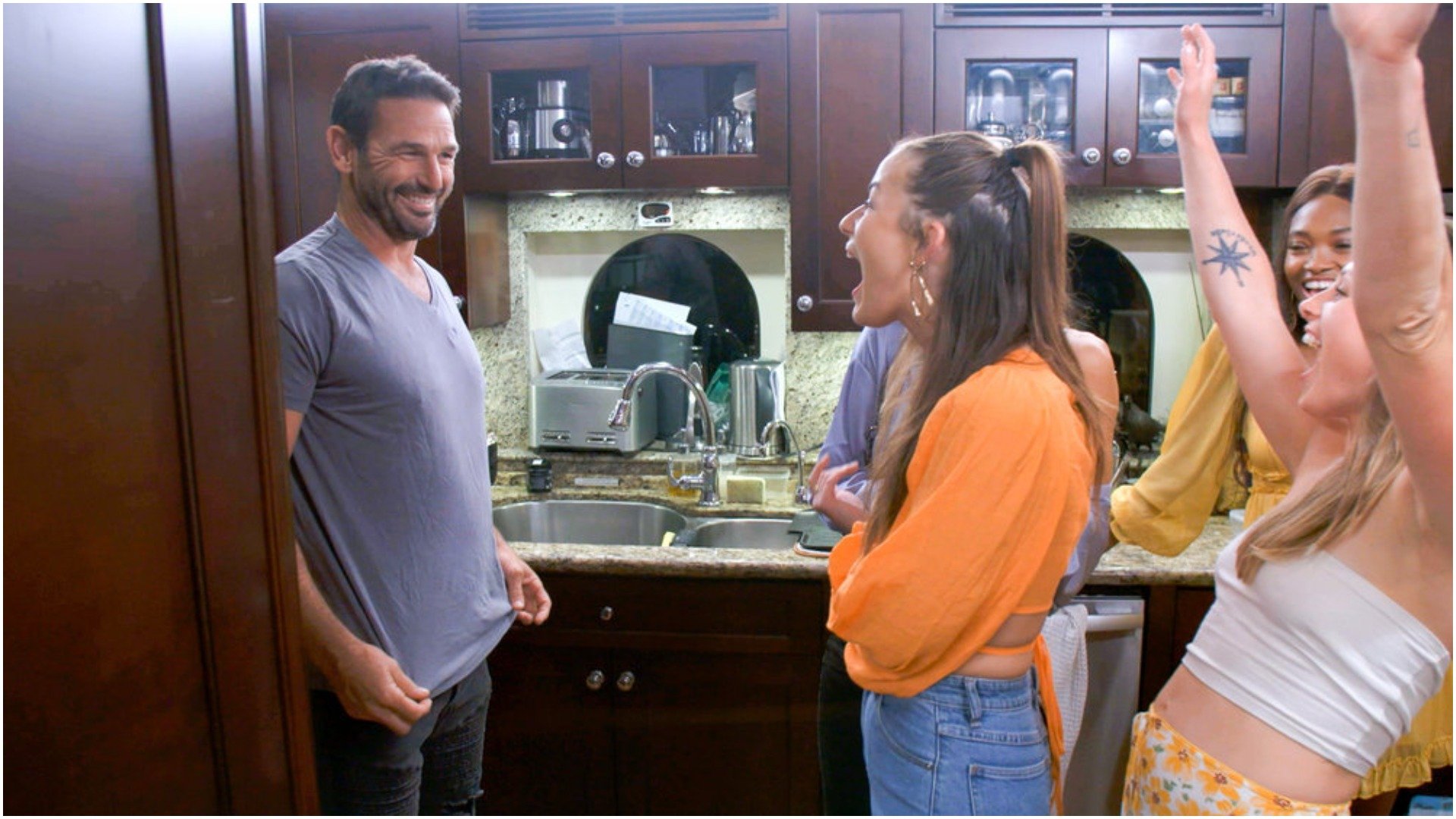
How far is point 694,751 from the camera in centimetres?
237

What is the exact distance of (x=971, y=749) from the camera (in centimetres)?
123

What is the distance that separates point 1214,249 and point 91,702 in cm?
113

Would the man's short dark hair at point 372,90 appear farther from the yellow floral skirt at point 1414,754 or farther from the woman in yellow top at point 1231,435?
the yellow floral skirt at point 1414,754

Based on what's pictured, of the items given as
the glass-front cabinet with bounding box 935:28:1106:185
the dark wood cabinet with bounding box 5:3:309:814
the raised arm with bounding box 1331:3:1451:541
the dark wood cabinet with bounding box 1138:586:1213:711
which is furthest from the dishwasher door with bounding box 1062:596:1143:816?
the dark wood cabinet with bounding box 5:3:309:814

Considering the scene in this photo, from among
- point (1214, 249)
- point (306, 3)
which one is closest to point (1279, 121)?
point (1214, 249)

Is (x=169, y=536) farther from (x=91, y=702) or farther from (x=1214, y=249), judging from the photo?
(x=1214, y=249)

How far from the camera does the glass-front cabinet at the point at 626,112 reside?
2.60 m

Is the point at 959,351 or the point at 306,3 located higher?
the point at 306,3

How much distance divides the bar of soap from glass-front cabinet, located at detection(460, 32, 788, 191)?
72 centimetres

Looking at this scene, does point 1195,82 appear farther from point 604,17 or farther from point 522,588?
point 604,17

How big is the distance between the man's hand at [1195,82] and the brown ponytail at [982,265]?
0.16 m

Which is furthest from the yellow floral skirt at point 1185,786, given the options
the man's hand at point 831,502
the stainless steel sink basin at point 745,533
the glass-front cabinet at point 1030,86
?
the glass-front cabinet at point 1030,86

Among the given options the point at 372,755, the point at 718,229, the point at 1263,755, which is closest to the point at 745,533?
the point at 718,229

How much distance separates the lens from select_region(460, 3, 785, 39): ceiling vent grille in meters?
2.58
